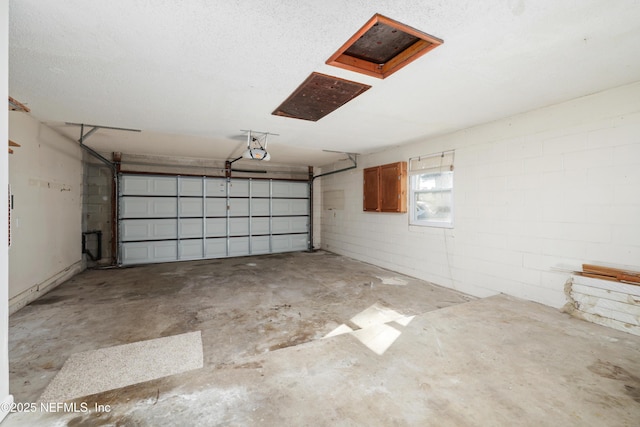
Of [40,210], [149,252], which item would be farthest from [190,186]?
[40,210]

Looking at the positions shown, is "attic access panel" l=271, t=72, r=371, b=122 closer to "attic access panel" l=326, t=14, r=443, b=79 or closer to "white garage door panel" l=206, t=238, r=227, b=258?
"attic access panel" l=326, t=14, r=443, b=79

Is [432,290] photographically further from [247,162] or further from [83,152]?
[83,152]

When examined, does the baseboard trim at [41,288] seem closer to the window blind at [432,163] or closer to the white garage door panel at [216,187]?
A: the white garage door panel at [216,187]

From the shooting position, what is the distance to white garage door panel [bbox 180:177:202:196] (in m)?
6.72

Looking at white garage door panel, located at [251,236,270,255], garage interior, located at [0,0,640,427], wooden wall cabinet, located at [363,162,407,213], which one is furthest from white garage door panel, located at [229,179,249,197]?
wooden wall cabinet, located at [363,162,407,213]

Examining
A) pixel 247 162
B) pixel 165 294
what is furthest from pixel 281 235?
pixel 165 294

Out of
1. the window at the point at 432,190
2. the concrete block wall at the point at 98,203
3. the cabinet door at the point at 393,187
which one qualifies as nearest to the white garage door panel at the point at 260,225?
the concrete block wall at the point at 98,203

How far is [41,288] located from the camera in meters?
3.86

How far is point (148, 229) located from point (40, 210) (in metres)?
2.60

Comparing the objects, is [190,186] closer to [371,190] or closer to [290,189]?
[290,189]

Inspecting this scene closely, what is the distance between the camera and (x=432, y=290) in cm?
416
